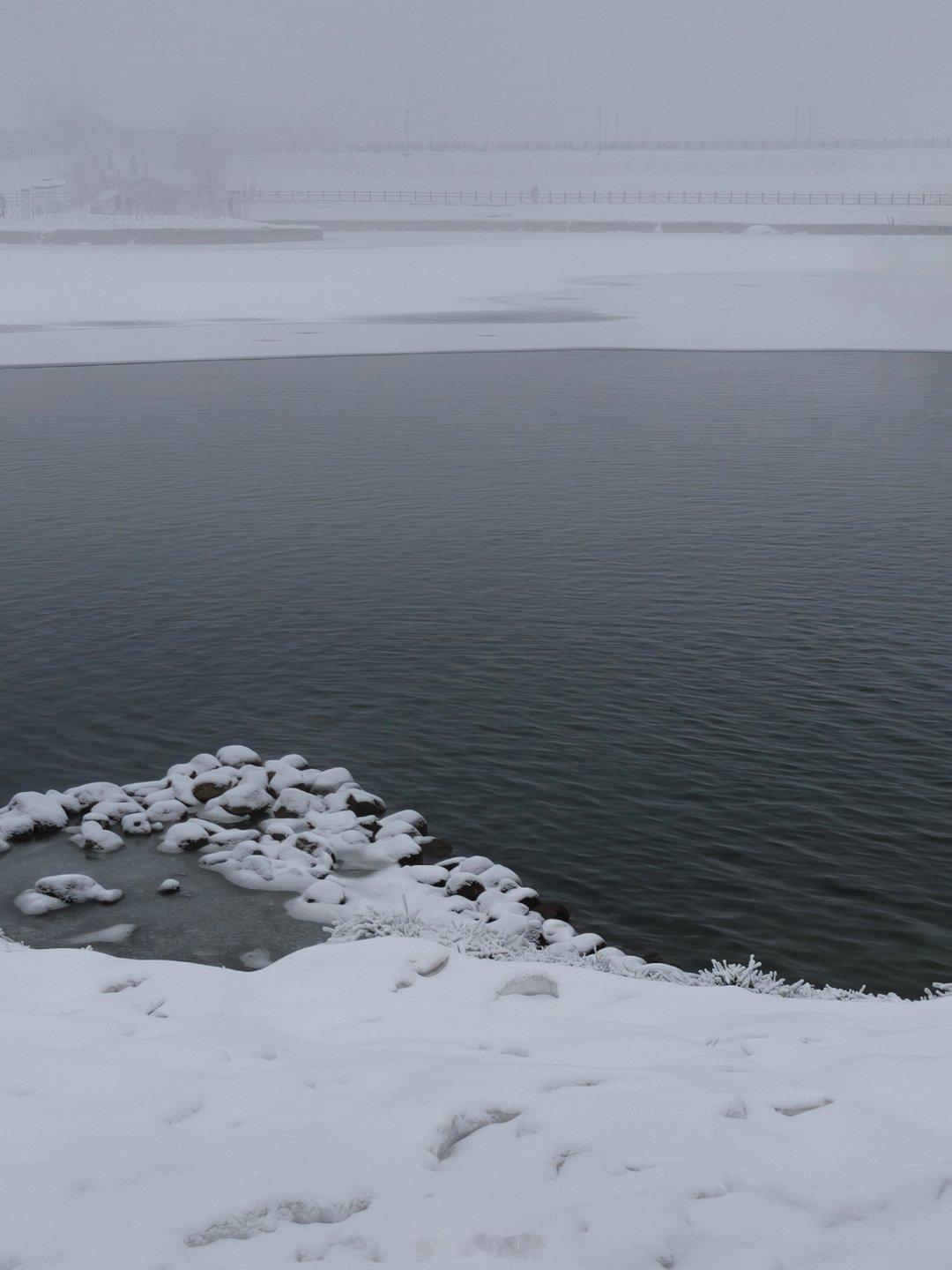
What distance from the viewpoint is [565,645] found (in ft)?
77.7

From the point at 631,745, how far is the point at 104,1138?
1186cm

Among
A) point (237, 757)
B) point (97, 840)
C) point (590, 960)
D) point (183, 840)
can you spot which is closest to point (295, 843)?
point (183, 840)

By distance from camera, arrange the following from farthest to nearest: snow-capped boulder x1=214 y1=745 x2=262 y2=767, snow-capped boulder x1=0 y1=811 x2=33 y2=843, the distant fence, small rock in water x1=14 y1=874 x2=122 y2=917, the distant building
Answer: the distant fence, the distant building, snow-capped boulder x1=214 y1=745 x2=262 y2=767, snow-capped boulder x1=0 y1=811 x2=33 y2=843, small rock in water x1=14 y1=874 x2=122 y2=917

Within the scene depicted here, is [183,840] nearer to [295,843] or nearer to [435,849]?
[295,843]

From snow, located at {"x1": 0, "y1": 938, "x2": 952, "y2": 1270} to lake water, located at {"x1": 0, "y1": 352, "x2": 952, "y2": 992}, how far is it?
121 inches

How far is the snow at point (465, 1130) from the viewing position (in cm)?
766

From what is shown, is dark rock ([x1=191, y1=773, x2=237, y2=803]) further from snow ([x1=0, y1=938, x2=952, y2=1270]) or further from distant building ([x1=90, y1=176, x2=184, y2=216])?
distant building ([x1=90, y1=176, x2=184, y2=216])

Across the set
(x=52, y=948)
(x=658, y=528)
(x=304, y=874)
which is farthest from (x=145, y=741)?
(x=658, y=528)

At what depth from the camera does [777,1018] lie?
11.7 meters

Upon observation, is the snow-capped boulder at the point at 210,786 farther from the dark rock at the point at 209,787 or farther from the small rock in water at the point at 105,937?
the small rock in water at the point at 105,937

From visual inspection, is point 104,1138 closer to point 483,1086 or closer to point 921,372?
point 483,1086

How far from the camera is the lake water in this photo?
16.2 metres

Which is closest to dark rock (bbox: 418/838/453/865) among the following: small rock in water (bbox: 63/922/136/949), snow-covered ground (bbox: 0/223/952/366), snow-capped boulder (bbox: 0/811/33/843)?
small rock in water (bbox: 63/922/136/949)

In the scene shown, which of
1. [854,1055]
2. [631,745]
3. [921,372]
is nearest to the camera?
[854,1055]
